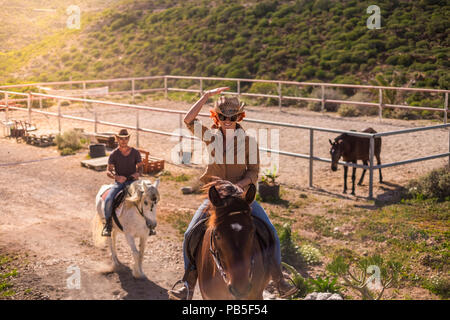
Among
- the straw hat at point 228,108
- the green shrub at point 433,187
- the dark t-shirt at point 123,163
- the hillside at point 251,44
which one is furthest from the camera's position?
the hillside at point 251,44

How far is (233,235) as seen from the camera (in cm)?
336

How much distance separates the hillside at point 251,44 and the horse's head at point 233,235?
21676 millimetres

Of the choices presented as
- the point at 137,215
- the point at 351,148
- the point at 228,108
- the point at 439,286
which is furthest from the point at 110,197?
the point at 351,148

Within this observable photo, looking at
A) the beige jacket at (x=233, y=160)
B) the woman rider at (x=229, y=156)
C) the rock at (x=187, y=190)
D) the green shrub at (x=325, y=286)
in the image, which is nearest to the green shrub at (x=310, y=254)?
the green shrub at (x=325, y=286)

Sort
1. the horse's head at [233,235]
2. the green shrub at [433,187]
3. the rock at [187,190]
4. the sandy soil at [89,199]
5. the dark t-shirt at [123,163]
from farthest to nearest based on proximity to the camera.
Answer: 1. the rock at [187,190]
2. the green shrub at [433,187]
3. the dark t-shirt at [123,163]
4. the sandy soil at [89,199]
5. the horse's head at [233,235]

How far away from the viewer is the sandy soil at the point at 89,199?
6801 millimetres

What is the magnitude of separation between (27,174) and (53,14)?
52.4 meters

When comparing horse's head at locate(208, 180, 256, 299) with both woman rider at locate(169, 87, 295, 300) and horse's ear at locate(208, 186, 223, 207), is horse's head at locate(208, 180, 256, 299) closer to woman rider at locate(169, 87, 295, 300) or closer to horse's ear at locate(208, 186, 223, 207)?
→ horse's ear at locate(208, 186, 223, 207)

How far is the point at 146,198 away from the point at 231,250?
343 cm

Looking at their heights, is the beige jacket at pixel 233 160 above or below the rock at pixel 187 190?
above

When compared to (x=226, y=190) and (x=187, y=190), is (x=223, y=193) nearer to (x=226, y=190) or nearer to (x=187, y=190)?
(x=226, y=190)

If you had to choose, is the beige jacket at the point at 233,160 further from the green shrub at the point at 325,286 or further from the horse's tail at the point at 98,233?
the horse's tail at the point at 98,233

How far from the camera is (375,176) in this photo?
11938 mm

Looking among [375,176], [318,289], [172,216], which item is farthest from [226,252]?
[375,176]
